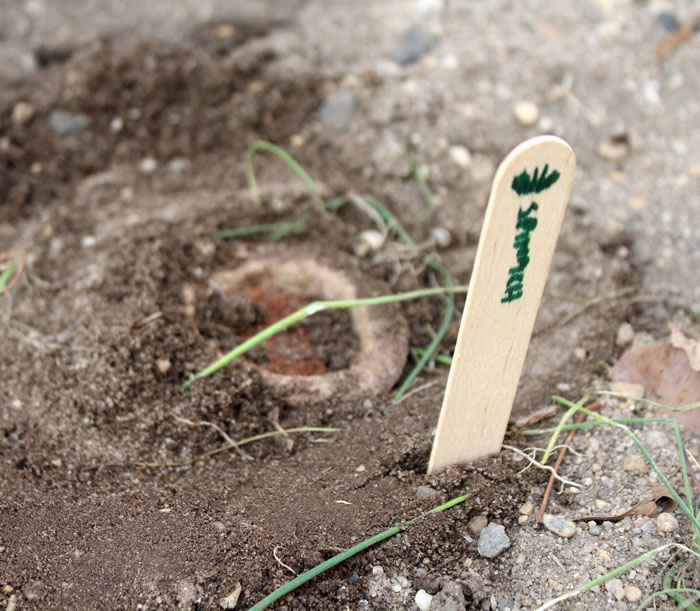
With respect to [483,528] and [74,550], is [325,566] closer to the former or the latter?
[483,528]

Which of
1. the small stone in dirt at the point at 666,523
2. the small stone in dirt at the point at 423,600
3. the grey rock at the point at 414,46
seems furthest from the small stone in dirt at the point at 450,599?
the grey rock at the point at 414,46

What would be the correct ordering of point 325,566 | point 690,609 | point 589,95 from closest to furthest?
point 690,609 < point 325,566 < point 589,95

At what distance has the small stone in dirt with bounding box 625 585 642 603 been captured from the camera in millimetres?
1292

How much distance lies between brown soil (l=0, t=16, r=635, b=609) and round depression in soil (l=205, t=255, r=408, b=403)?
0.01m

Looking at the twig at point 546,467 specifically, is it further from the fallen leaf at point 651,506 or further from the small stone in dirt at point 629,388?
the small stone in dirt at point 629,388

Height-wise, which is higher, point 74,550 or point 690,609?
point 690,609

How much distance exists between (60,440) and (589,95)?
1965 millimetres

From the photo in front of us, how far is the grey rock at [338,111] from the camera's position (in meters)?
2.47


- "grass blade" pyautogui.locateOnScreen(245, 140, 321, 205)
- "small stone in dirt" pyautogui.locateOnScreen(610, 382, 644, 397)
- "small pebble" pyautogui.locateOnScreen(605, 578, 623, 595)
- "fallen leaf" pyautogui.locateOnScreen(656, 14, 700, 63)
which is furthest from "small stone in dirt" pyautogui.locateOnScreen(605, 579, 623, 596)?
"fallen leaf" pyautogui.locateOnScreen(656, 14, 700, 63)

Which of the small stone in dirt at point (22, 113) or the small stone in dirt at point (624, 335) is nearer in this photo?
the small stone in dirt at point (624, 335)

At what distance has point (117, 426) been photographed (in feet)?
5.44

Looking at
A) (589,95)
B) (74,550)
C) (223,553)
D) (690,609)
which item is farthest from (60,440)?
(589,95)

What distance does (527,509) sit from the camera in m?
1.45

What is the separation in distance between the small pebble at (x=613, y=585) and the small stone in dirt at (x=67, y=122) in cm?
205
